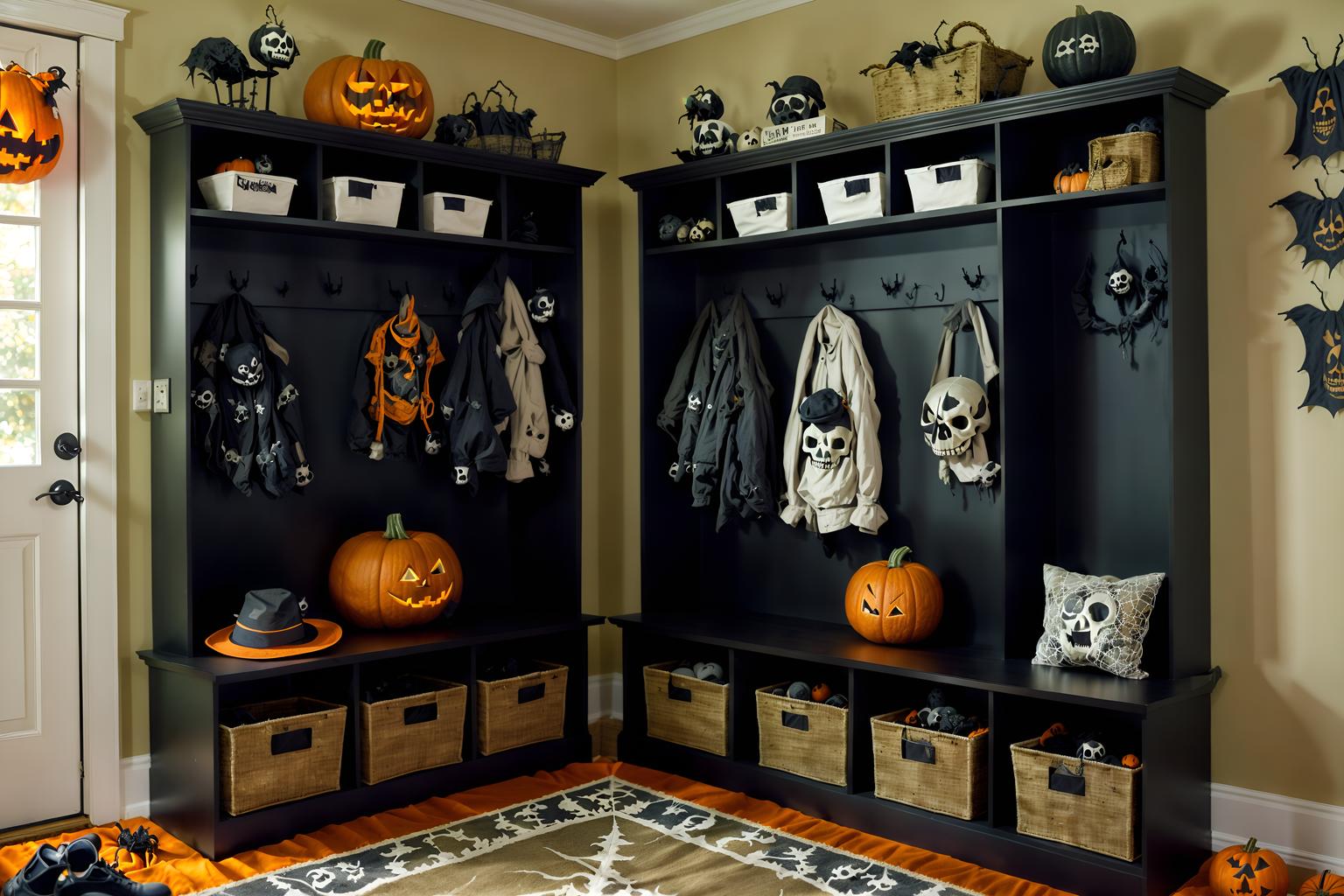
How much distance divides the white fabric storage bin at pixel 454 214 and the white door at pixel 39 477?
1.04 m

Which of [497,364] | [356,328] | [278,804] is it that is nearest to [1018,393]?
[497,364]

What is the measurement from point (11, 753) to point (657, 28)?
131 inches

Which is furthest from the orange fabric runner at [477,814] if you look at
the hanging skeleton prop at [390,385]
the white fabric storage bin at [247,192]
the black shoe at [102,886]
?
the white fabric storage bin at [247,192]

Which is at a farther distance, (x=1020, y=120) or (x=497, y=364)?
(x=497, y=364)

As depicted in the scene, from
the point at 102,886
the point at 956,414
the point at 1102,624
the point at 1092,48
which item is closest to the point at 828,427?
the point at 956,414

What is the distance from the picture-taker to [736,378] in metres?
4.12

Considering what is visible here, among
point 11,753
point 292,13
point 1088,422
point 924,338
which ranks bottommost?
point 11,753

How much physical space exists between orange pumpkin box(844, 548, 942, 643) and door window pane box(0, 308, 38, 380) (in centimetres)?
252

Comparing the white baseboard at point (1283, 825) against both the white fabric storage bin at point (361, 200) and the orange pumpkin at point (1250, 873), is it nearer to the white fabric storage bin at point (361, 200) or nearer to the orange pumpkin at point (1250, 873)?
the orange pumpkin at point (1250, 873)

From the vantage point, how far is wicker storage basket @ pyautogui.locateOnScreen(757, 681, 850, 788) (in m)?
3.56

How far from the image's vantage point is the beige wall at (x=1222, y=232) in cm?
312

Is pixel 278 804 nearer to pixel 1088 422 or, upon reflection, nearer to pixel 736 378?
pixel 736 378

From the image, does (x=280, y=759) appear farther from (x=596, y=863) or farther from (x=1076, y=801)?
(x=1076, y=801)

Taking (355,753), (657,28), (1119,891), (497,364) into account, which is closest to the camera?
(1119,891)
